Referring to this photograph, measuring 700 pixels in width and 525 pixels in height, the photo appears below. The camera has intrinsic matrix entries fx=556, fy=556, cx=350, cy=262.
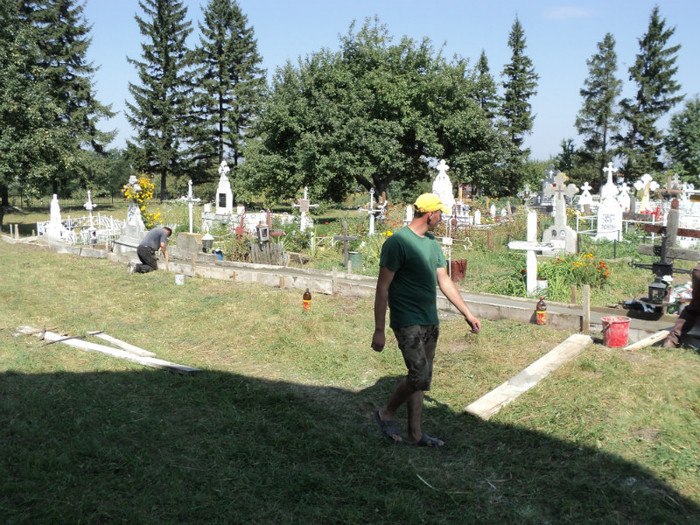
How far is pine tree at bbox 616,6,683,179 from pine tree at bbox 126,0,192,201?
34.5 m

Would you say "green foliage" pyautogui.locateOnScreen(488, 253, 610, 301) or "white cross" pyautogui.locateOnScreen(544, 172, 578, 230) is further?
"white cross" pyautogui.locateOnScreen(544, 172, 578, 230)

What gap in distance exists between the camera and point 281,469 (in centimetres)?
405

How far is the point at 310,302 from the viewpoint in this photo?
9.56 meters

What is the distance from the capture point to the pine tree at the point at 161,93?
41.3 m

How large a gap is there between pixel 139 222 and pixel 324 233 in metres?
5.94

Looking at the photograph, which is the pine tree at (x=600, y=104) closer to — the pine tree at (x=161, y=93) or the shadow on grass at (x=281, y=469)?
the pine tree at (x=161, y=93)

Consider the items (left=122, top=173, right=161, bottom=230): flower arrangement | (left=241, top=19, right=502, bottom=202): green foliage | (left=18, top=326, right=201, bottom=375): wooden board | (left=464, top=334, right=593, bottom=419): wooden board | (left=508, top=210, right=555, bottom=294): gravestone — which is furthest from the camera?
(left=241, top=19, right=502, bottom=202): green foliage

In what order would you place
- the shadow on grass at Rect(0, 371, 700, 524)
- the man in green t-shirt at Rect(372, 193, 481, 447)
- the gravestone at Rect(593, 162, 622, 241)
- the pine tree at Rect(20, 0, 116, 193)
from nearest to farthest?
the shadow on grass at Rect(0, 371, 700, 524)
the man in green t-shirt at Rect(372, 193, 481, 447)
the gravestone at Rect(593, 162, 622, 241)
the pine tree at Rect(20, 0, 116, 193)

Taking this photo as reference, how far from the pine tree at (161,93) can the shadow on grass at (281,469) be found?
127 feet

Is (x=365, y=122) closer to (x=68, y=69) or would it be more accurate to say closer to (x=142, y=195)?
(x=142, y=195)

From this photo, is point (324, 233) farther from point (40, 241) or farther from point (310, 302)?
point (40, 241)

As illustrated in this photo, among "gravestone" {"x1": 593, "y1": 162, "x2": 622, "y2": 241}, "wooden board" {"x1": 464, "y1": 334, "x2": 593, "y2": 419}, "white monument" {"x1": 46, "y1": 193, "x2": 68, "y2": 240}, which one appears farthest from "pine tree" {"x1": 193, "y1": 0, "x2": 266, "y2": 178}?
"wooden board" {"x1": 464, "y1": 334, "x2": 593, "y2": 419}

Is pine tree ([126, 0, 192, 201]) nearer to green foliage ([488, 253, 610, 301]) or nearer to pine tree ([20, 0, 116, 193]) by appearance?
pine tree ([20, 0, 116, 193])

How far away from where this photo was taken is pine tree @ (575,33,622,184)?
4491cm
